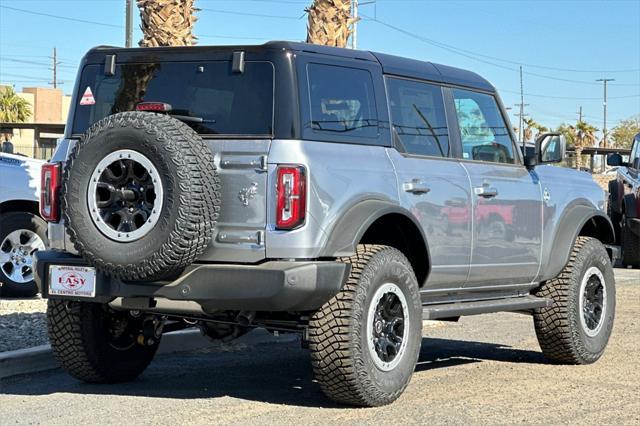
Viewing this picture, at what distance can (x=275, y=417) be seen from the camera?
6656 millimetres

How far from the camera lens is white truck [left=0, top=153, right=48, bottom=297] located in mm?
12617

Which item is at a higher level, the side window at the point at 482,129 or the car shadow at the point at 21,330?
the side window at the point at 482,129

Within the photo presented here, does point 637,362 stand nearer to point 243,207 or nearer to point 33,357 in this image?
point 243,207

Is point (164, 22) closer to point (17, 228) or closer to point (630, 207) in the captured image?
point (17, 228)

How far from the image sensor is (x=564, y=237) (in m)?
9.11

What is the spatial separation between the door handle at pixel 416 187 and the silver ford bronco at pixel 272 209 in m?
0.02

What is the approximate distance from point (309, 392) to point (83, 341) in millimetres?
1488

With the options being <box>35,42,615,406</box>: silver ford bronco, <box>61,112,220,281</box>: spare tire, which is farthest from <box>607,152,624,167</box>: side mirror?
<box>61,112,220,281</box>: spare tire

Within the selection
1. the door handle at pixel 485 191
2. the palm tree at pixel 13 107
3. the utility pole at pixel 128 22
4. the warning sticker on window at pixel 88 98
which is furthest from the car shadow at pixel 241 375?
the palm tree at pixel 13 107

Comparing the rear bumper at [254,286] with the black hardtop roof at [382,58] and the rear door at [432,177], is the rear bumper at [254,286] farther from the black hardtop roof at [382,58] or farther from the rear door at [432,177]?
the black hardtop roof at [382,58]

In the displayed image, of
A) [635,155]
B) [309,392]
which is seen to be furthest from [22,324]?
[635,155]

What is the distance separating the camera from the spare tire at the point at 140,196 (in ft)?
21.2

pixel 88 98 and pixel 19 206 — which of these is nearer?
pixel 88 98

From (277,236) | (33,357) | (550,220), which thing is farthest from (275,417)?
(550,220)
